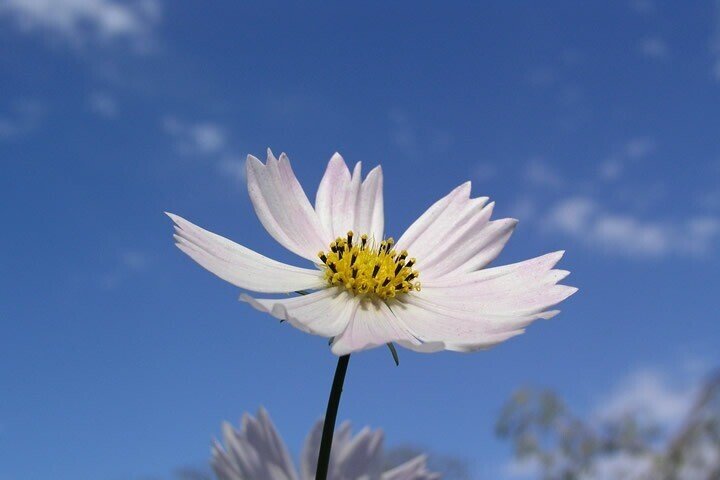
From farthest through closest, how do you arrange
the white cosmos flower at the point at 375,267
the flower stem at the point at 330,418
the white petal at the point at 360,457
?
the white petal at the point at 360,457 → the white cosmos flower at the point at 375,267 → the flower stem at the point at 330,418

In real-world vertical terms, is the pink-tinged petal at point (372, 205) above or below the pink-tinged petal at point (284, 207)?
above

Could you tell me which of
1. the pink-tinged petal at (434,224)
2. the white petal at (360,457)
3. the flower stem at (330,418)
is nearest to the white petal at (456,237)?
the pink-tinged petal at (434,224)

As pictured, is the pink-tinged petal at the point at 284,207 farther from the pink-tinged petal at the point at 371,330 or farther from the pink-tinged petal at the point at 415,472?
the pink-tinged petal at the point at 415,472

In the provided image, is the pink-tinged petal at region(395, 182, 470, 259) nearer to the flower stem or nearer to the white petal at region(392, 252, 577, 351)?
the white petal at region(392, 252, 577, 351)

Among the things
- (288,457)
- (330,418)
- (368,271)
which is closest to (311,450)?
(288,457)

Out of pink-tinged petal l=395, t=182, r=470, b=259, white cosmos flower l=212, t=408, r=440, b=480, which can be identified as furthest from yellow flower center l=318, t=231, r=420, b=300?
white cosmos flower l=212, t=408, r=440, b=480

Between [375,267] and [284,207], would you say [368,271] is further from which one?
[284,207]
